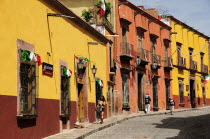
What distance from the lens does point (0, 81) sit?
10.6 meters

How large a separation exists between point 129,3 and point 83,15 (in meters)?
5.83

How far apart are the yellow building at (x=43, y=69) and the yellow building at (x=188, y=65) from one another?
20088mm

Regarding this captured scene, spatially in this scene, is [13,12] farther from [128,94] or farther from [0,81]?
[128,94]

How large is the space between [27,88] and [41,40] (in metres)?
1.87

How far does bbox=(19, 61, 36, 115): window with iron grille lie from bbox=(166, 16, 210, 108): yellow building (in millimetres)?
27125

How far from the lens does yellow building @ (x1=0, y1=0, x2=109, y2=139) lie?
11.2 meters

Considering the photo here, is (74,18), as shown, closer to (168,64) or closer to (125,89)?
(125,89)

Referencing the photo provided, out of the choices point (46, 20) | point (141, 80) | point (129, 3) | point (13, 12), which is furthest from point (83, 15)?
point (13, 12)

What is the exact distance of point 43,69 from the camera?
14.0m

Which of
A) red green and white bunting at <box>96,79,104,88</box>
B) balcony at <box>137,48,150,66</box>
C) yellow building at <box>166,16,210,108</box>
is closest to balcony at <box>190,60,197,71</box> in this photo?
yellow building at <box>166,16,210,108</box>

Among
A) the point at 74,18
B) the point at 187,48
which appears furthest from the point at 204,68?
the point at 74,18

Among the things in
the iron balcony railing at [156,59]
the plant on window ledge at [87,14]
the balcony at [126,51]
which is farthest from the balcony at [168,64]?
the plant on window ledge at [87,14]

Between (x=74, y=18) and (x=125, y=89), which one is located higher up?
(x=74, y=18)

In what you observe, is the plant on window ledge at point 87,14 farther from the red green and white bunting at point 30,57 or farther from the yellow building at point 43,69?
the red green and white bunting at point 30,57
